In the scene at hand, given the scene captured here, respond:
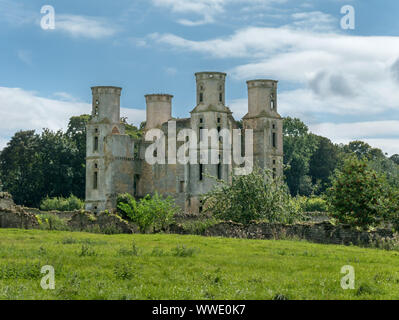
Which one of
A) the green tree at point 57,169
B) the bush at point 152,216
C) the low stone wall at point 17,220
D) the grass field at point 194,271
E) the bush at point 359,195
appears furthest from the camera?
the green tree at point 57,169

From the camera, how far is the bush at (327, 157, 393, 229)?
1213 inches

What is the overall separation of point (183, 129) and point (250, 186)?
2856cm

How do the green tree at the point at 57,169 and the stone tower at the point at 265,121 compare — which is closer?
the stone tower at the point at 265,121

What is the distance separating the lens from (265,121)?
6231 cm

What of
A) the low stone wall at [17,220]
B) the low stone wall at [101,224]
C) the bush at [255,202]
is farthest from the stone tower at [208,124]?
the low stone wall at [17,220]

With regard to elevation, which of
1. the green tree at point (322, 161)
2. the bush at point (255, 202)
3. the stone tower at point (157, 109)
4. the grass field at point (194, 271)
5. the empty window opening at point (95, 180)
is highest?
the stone tower at point (157, 109)

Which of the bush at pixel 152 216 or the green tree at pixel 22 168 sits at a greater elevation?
the green tree at pixel 22 168

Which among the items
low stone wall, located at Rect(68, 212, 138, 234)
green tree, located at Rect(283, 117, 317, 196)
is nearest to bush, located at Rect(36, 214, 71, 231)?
low stone wall, located at Rect(68, 212, 138, 234)

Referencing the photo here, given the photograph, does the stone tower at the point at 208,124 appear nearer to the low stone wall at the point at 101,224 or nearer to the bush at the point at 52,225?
the low stone wall at the point at 101,224

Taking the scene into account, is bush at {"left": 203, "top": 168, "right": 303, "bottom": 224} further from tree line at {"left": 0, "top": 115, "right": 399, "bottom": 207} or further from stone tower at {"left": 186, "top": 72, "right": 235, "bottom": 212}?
tree line at {"left": 0, "top": 115, "right": 399, "bottom": 207}

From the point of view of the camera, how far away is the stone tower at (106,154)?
206 ft

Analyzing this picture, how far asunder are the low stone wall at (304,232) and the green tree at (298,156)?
60.4 m

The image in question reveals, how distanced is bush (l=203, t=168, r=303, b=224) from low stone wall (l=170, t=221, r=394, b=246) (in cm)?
429

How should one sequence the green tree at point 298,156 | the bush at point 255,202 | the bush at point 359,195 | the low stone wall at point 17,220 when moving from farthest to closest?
the green tree at point 298,156 < the bush at point 255,202 < the bush at point 359,195 < the low stone wall at point 17,220
